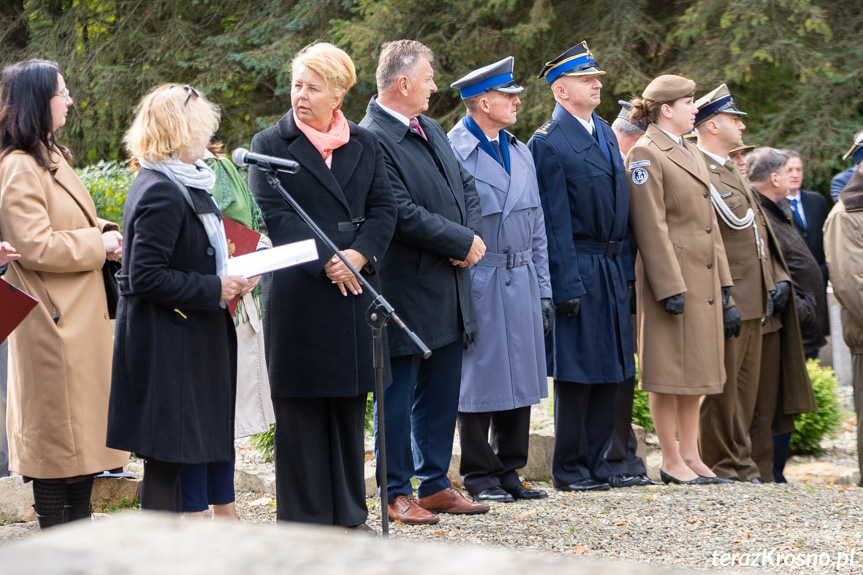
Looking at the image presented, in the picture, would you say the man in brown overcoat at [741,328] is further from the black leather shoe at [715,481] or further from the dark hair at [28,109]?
the dark hair at [28,109]

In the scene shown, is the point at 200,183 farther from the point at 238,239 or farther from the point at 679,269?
the point at 679,269

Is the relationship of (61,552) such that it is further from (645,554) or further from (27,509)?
(27,509)

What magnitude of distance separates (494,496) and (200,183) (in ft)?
8.12

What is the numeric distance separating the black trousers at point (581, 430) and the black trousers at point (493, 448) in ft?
1.20

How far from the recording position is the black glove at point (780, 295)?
6871 millimetres

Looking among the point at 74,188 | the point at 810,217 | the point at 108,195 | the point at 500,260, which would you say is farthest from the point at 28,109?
the point at 810,217

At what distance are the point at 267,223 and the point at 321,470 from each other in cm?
101

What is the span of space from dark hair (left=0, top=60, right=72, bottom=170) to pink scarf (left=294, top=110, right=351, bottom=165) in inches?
38.3

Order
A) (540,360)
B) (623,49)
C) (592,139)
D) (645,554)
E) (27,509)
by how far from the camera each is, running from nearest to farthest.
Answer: (645,554), (27,509), (540,360), (592,139), (623,49)

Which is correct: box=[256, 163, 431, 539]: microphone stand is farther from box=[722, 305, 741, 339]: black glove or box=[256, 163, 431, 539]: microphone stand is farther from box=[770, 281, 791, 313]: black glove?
box=[770, 281, 791, 313]: black glove

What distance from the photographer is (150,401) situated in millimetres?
3668

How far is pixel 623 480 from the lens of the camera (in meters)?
6.11

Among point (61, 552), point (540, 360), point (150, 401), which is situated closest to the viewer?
point (61, 552)

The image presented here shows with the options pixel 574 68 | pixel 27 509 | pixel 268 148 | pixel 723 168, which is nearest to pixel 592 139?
pixel 574 68
